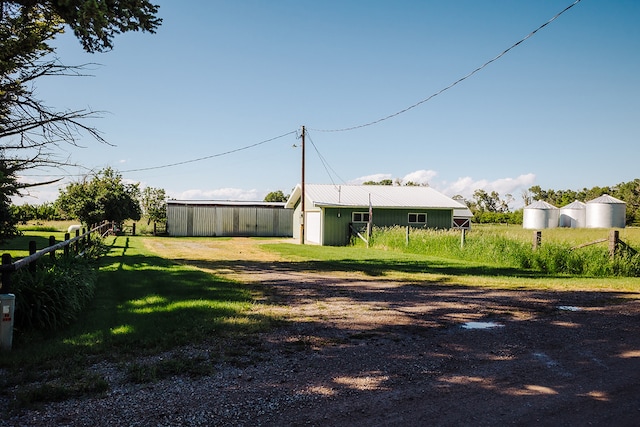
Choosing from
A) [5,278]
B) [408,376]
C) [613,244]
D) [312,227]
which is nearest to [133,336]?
[5,278]

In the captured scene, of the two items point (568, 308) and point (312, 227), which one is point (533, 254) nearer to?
point (568, 308)

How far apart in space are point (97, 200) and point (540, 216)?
4568 centimetres

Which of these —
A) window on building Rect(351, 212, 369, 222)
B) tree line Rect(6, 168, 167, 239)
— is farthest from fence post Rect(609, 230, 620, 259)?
tree line Rect(6, 168, 167, 239)

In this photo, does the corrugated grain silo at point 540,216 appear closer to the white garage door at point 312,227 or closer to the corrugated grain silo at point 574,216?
the corrugated grain silo at point 574,216

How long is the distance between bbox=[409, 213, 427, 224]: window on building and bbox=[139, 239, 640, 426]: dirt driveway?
21034 millimetres

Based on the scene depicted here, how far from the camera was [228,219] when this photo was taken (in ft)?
127

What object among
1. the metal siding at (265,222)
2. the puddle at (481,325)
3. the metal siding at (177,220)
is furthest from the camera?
the metal siding at (265,222)

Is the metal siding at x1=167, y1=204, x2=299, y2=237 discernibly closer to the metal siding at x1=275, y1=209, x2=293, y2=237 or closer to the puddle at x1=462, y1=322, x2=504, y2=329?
the metal siding at x1=275, y1=209, x2=293, y2=237

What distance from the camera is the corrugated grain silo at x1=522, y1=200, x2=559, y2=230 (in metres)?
53.3

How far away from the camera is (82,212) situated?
2991 cm

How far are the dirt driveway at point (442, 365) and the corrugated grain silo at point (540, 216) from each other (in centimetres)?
4834

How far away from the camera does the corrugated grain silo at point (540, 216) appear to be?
2098 inches

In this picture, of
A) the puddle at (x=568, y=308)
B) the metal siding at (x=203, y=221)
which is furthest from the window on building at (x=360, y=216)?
the puddle at (x=568, y=308)

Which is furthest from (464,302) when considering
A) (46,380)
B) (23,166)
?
(23,166)
